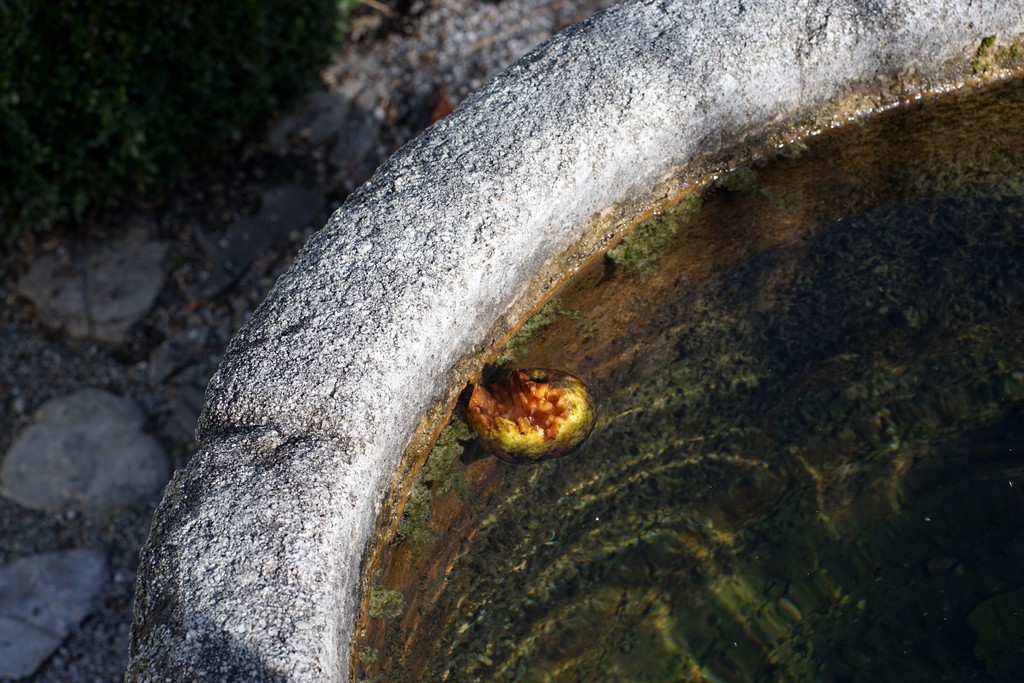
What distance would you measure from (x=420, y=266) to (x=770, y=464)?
76 centimetres

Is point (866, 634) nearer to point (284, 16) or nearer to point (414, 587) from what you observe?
point (414, 587)

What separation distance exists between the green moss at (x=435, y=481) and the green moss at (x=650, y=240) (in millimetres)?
498

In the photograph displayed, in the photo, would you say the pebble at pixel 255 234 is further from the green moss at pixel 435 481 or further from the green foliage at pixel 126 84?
the green moss at pixel 435 481

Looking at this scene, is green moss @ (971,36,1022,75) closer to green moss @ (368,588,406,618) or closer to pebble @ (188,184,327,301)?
green moss @ (368,588,406,618)

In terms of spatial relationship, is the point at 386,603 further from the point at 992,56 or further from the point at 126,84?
the point at 126,84

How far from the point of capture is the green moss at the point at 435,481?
1749 mm

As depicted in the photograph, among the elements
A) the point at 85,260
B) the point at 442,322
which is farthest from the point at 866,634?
the point at 85,260

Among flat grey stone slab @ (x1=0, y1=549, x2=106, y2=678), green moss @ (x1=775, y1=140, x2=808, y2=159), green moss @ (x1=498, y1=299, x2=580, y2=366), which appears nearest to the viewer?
green moss @ (x1=498, y1=299, x2=580, y2=366)

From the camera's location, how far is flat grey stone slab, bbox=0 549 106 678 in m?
2.88

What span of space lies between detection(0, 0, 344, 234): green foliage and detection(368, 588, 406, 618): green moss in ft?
7.13

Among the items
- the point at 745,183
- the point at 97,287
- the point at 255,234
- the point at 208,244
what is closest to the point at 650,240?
the point at 745,183

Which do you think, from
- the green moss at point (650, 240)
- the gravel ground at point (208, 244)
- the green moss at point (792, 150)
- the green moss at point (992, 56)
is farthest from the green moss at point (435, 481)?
the gravel ground at point (208, 244)

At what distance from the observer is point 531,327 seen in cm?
193

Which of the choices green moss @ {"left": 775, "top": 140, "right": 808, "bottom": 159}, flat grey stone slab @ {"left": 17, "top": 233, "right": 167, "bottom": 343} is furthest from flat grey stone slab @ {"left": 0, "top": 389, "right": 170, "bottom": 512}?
green moss @ {"left": 775, "top": 140, "right": 808, "bottom": 159}
